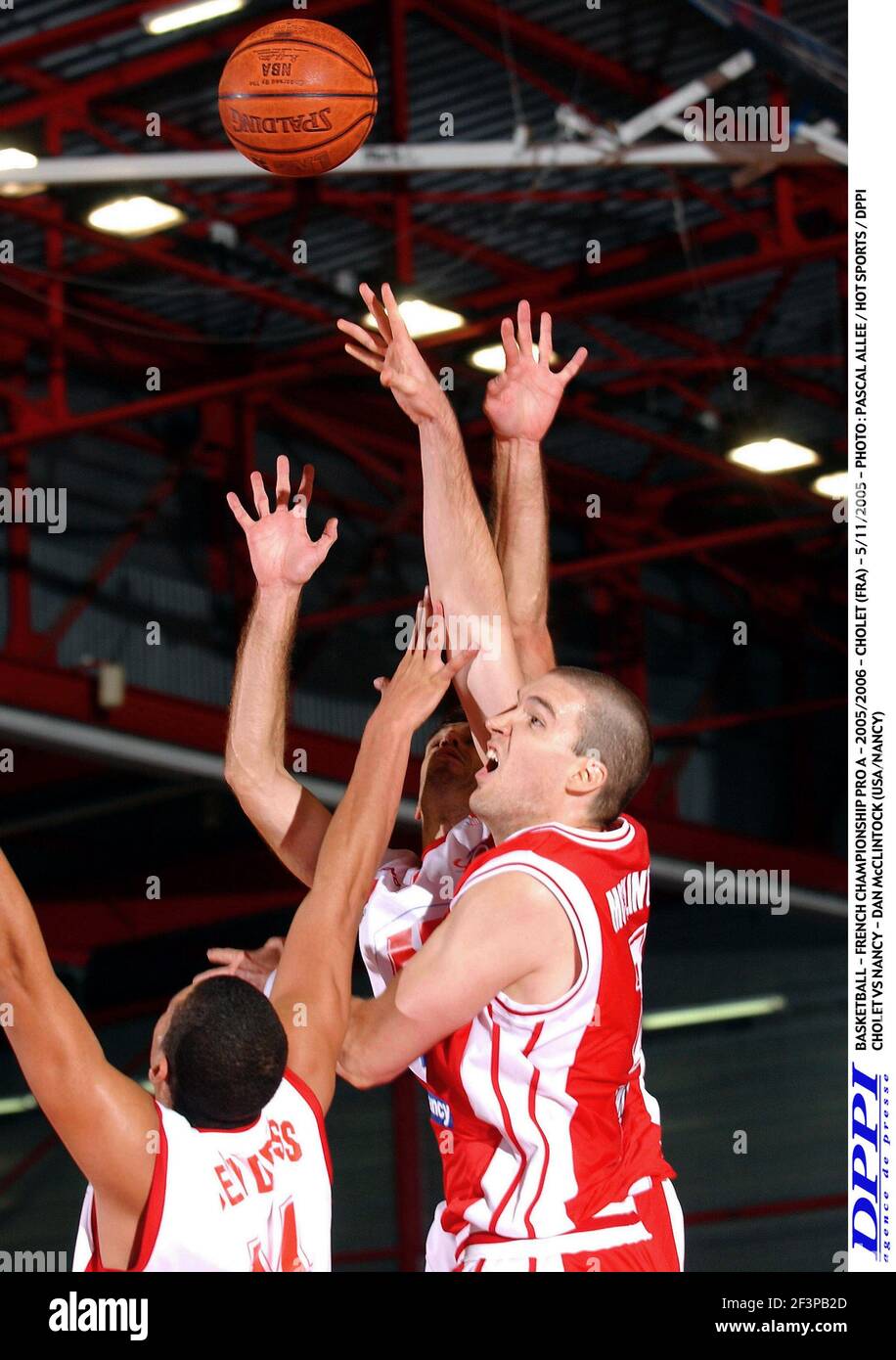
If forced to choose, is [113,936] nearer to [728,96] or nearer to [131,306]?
[131,306]

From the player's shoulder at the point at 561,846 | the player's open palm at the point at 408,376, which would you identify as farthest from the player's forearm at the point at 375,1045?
the player's open palm at the point at 408,376

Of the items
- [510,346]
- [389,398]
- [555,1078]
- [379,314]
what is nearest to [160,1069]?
[555,1078]

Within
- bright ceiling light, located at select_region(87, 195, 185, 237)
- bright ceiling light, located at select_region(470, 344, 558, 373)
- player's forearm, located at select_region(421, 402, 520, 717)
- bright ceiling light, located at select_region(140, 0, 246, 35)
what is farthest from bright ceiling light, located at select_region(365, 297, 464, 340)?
player's forearm, located at select_region(421, 402, 520, 717)

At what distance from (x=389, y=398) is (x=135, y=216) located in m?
3.76

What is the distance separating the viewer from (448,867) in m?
4.21

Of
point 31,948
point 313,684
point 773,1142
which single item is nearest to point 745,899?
point 773,1142

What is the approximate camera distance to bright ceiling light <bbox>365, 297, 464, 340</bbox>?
11.6 metres

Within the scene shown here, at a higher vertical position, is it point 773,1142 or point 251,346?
point 251,346

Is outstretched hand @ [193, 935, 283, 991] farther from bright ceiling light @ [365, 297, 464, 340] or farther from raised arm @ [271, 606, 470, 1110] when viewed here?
bright ceiling light @ [365, 297, 464, 340]

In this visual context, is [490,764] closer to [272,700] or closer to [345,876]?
[345,876]

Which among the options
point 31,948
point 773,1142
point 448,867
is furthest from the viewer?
point 773,1142
